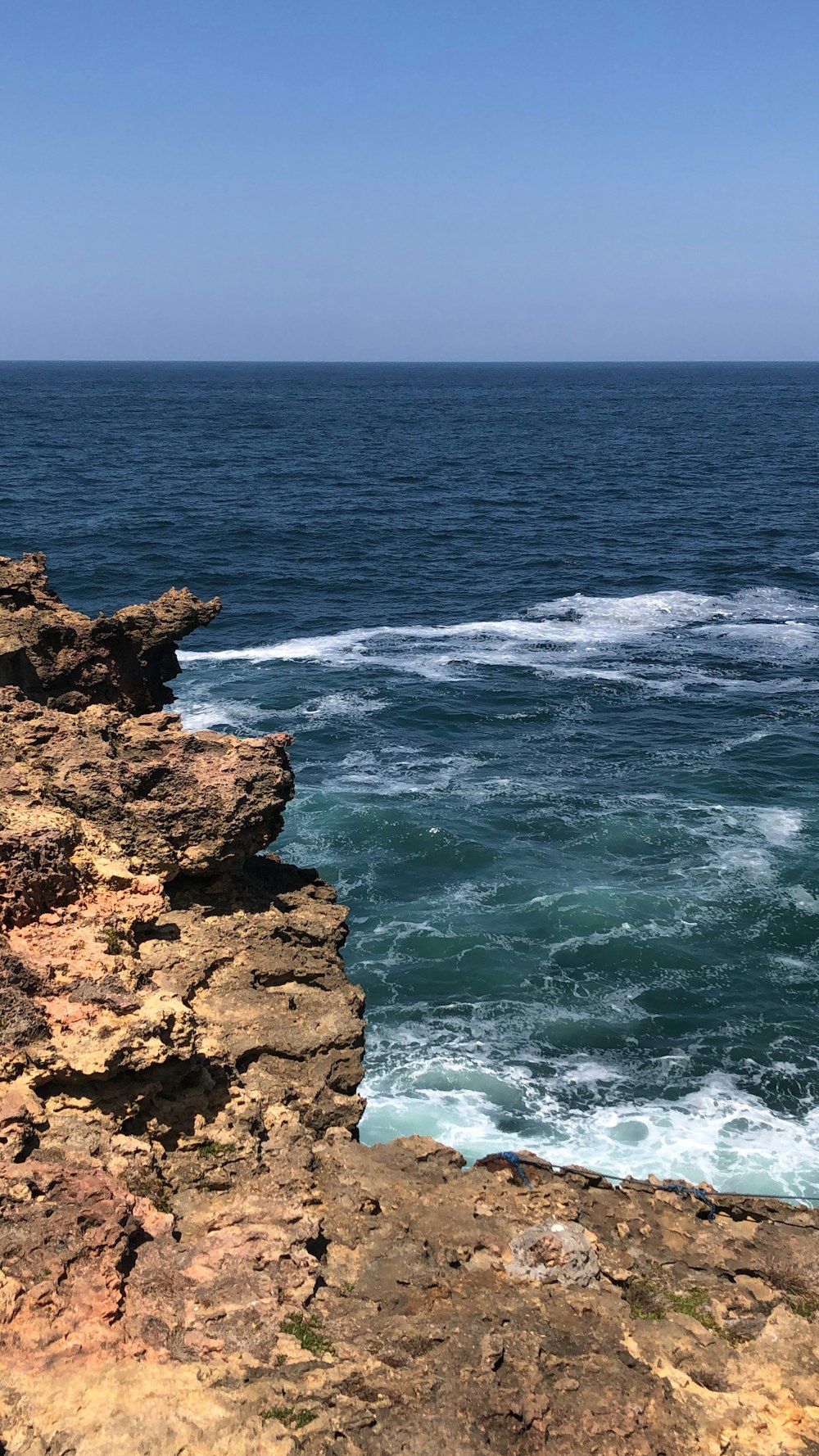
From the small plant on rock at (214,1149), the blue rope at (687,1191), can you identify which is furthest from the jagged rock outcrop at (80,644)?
the blue rope at (687,1191)

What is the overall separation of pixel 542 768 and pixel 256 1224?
29.9 metres

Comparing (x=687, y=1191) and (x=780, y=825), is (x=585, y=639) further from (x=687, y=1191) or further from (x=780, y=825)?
(x=687, y=1191)

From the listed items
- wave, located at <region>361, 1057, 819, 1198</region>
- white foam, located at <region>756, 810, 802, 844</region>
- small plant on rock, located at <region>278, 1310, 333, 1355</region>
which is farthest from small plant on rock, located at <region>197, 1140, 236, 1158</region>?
white foam, located at <region>756, 810, 802, 844</region>

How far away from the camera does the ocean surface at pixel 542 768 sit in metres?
24.9

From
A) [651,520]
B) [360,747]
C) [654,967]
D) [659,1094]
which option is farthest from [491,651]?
[651,520]

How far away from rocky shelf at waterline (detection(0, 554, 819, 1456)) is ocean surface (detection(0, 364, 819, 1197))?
8216 mm

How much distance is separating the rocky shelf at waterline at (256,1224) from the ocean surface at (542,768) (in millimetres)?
8216

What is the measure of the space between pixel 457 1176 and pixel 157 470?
4164 inches

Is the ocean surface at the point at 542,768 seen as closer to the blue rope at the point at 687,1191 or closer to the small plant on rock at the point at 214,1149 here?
the blue rope at the point at 687,1191

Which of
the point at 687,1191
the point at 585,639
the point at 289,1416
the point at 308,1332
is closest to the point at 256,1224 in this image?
the point at 308,1332

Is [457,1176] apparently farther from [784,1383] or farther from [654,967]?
[654,967]

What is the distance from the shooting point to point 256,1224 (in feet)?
39.3

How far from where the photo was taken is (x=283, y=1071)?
49.9ft

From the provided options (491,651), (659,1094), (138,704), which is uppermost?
(138,704)
